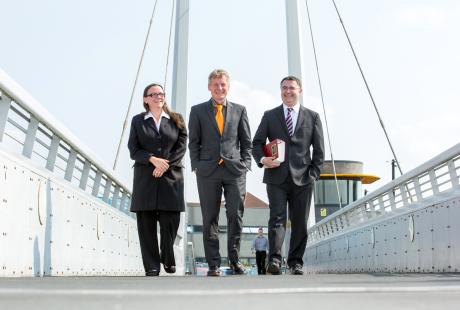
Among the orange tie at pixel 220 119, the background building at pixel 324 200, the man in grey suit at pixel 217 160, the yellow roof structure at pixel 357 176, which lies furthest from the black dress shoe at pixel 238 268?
the yellow roof structure at pixel 357 176

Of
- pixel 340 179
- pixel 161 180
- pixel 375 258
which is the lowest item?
pixel 375 258

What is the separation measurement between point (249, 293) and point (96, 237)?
5731 millimetres

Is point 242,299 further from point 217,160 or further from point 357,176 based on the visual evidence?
point 357,176

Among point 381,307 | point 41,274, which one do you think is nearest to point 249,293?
point 381,307

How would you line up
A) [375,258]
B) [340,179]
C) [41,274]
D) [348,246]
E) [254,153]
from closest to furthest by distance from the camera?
[41,274] < [254,153] < [375,258] < [348,246] < [340,179]

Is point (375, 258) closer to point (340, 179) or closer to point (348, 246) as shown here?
point (348, 246)

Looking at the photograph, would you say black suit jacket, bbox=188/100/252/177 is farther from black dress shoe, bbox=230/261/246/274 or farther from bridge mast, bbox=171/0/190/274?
bridge mast, bbox=171/0/190/274

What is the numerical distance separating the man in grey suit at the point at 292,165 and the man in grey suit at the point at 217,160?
0.45 metres

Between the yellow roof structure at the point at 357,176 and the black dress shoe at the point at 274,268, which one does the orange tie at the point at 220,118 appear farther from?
the yellow roof structure at the point at 357,176

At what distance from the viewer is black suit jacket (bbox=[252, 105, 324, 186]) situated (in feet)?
24.3

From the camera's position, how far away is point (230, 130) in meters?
7.01

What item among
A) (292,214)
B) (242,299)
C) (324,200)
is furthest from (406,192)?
(324,200)

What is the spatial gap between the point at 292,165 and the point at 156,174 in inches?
48.7

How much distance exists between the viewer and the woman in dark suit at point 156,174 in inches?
274
